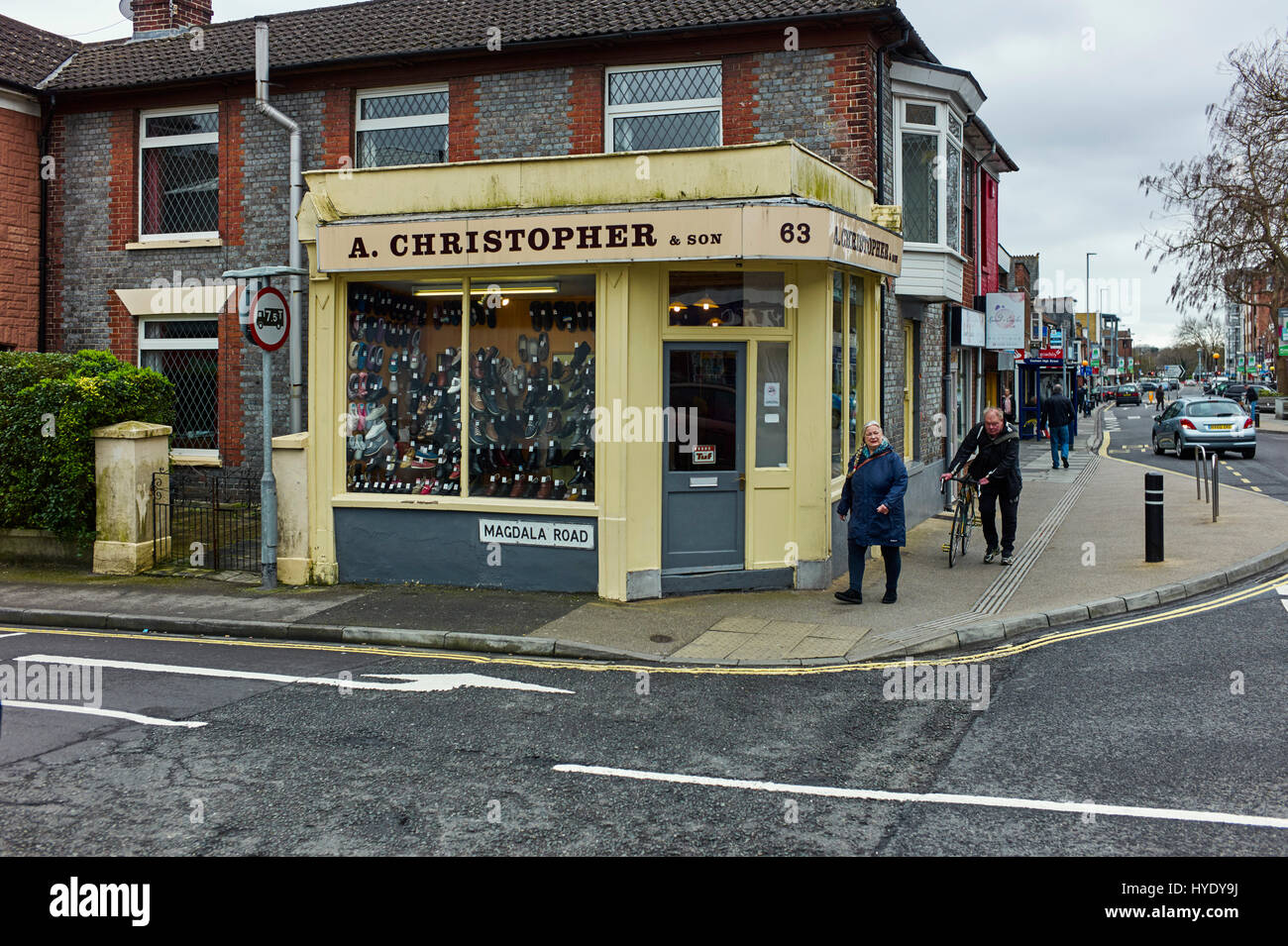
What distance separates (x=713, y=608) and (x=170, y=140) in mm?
12232

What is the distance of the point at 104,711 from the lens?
7.20 meters

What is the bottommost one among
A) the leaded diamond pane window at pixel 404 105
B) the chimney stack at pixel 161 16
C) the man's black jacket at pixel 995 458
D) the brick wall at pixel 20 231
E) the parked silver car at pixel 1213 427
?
the man's black jacket at pixel 995 458

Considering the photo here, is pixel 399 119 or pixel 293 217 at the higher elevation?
pixel 399 119

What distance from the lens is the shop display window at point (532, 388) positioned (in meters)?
11.2

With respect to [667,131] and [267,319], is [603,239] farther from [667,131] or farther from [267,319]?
[667,131]

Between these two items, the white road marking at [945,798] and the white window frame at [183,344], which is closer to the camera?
the white road marking at [945,798]

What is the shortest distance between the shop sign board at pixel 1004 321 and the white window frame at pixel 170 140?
45.8 feet

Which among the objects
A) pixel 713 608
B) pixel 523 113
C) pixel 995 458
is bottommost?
pixel 713 608

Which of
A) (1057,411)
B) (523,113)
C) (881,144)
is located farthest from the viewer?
(1057,411)

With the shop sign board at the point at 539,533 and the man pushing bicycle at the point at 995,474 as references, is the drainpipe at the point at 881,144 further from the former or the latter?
the shop sign board at the point at 539,533

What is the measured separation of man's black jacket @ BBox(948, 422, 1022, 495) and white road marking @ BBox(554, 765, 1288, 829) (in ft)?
25.0

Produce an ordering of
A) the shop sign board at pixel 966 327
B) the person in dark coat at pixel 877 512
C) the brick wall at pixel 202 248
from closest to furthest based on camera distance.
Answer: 1. the person in dark coat at pixel 877 512
2. the brick wall at pixel 202 248
3. the shop sign board at pixel 966 327

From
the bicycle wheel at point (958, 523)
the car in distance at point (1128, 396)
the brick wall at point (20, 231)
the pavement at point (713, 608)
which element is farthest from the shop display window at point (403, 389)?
the car in distance at point (1128, 396)

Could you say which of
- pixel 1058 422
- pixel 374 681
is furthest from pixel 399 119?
pixel 1058 422
